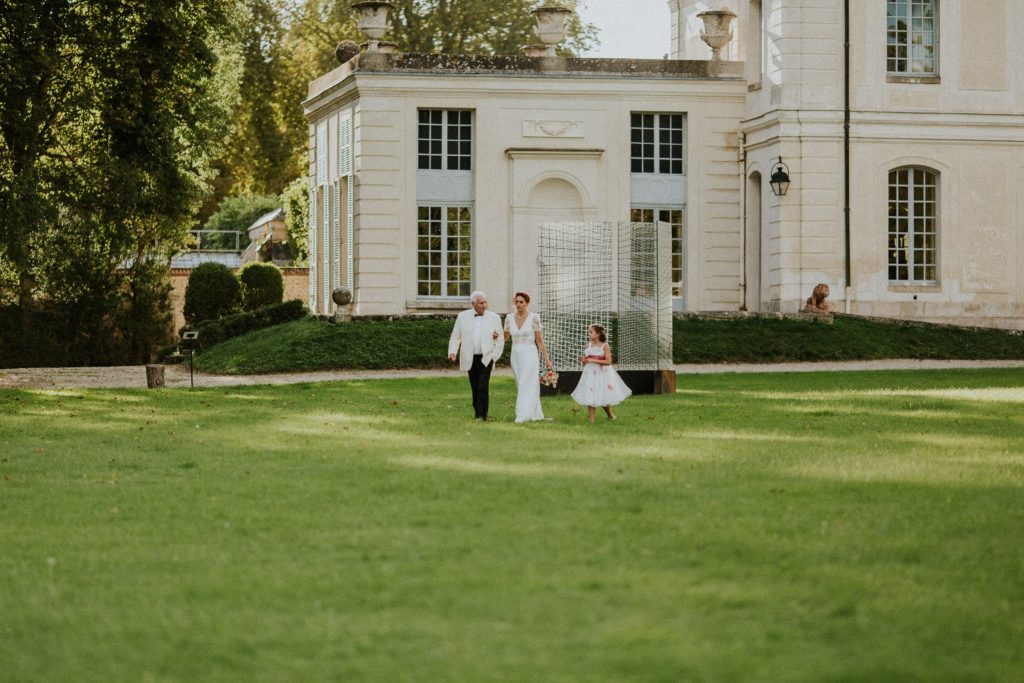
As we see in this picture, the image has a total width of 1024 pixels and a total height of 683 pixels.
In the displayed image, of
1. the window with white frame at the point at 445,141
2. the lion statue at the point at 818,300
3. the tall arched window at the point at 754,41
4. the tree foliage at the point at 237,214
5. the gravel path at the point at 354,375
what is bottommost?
the gravel path at the point at 354,375

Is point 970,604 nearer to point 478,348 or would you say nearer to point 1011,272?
point 478,348

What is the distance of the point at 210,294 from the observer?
1484 inches

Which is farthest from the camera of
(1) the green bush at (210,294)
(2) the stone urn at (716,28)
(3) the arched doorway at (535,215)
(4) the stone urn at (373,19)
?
(1) the green bush at (210,294)

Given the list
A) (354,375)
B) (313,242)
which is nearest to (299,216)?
(313,242)

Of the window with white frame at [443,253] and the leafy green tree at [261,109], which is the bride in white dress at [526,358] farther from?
the leafy green tree at [261,109]

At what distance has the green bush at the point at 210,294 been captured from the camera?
123 ft

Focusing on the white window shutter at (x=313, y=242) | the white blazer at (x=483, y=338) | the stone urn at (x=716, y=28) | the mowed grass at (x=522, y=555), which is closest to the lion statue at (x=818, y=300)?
the stone urn at (x=716, y=28)

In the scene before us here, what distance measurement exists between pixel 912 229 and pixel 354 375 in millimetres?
12421

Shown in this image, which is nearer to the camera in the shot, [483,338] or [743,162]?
[483,338]

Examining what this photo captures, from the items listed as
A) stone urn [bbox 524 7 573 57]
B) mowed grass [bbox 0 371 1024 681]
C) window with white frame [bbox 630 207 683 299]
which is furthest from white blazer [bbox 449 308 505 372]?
stone urn [bbox 524 7 573 57]

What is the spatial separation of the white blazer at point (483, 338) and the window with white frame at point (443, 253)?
1464 cm

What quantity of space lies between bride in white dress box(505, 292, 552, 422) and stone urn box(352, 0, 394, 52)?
1589cm

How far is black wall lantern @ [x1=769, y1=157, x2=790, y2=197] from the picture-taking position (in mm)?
30500

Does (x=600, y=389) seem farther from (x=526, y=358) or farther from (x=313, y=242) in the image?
(x=313, y=242)
